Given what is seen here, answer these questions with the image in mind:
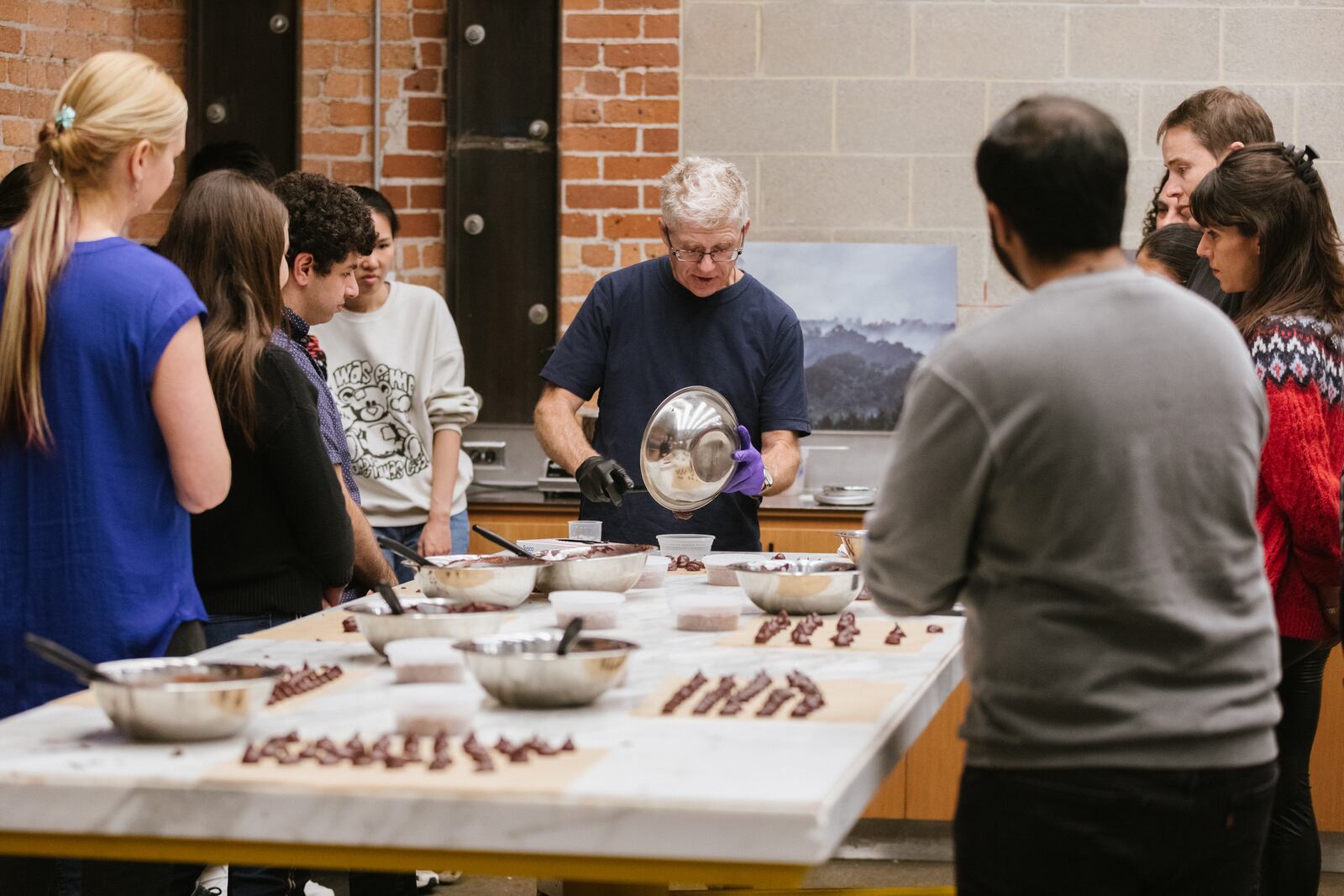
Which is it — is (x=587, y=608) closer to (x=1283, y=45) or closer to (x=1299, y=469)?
(x=1299, y=469)

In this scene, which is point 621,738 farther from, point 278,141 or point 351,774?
point 278,141

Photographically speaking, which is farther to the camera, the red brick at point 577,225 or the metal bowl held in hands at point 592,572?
the red brick at point 577,225

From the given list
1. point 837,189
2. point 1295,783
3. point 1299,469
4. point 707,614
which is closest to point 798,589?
point 707,614

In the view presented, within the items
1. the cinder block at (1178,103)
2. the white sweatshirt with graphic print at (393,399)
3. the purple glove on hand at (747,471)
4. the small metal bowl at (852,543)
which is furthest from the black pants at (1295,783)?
the cinder block at (1178,103)

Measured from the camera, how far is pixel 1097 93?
4.68 meters

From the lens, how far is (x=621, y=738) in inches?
58.2

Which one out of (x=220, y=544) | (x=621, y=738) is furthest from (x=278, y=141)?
(x=621, y=738)

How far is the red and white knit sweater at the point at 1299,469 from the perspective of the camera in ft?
8.10

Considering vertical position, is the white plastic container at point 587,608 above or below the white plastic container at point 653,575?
above

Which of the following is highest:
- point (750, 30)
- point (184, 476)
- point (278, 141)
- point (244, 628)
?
point (750, 30)

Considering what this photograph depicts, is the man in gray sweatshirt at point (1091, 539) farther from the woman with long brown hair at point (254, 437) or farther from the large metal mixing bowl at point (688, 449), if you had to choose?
the large metal mixing bowl at point (688, 449)

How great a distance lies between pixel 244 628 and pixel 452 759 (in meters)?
0.98

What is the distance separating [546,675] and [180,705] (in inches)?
14.4

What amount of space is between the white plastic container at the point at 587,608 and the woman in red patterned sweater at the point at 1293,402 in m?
1.15
